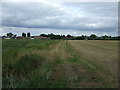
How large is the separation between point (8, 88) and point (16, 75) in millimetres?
2188

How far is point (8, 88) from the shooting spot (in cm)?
611

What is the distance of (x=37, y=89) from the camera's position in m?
6.21

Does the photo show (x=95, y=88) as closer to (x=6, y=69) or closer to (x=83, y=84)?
(x=83, y=84)

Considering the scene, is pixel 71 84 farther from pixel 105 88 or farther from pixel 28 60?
pixel 28 60

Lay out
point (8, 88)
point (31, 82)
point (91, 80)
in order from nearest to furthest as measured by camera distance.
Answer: point (8, 88)
point (31, 82)
point (91, 80)

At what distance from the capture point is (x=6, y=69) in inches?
346

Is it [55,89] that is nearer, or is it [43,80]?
[55,89]

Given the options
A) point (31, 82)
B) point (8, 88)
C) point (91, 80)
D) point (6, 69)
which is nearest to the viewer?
point (8, 88)

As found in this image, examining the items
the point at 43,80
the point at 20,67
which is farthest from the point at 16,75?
the point at 43,80

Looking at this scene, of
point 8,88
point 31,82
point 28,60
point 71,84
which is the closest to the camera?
point 8,88

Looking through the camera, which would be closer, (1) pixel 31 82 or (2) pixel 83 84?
(1) pixel 31 82

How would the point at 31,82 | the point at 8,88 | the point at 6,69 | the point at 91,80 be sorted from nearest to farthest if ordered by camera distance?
the point at 8,88 < the point at 31,82 < the point at 91,80 < the point at 6,69

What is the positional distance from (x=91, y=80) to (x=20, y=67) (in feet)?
10.3

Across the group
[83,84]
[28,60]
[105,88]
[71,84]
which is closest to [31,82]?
[71,84]
